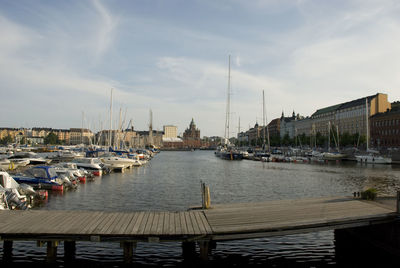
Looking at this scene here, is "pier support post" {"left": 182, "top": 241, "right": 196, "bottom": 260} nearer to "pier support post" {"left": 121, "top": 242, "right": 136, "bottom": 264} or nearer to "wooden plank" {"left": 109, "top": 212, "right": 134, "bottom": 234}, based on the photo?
"pier support post" {"left": 121, "top": 242, "right": 136, "bottom": 264}

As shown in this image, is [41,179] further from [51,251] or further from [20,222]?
[51,251]

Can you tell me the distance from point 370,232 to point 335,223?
11.6 feet

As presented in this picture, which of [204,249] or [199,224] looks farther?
[199,224]

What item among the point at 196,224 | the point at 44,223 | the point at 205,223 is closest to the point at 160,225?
the point at 196,224

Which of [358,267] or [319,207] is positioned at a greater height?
[319,207]

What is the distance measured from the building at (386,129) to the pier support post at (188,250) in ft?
395

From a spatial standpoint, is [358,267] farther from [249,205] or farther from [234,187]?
[234,187]

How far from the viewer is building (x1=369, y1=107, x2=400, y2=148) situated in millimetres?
116869

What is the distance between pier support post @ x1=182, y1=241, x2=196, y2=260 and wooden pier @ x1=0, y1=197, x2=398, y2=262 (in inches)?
1.9

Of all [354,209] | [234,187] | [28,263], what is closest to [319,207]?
[354,209]

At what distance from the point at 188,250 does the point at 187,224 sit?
2047mm

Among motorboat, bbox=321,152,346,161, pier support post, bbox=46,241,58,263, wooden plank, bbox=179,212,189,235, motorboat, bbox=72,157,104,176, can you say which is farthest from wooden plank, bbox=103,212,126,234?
motorboat, bbox=321,152,346,161

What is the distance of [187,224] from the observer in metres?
14.4

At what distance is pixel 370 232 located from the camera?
54.4 ft
